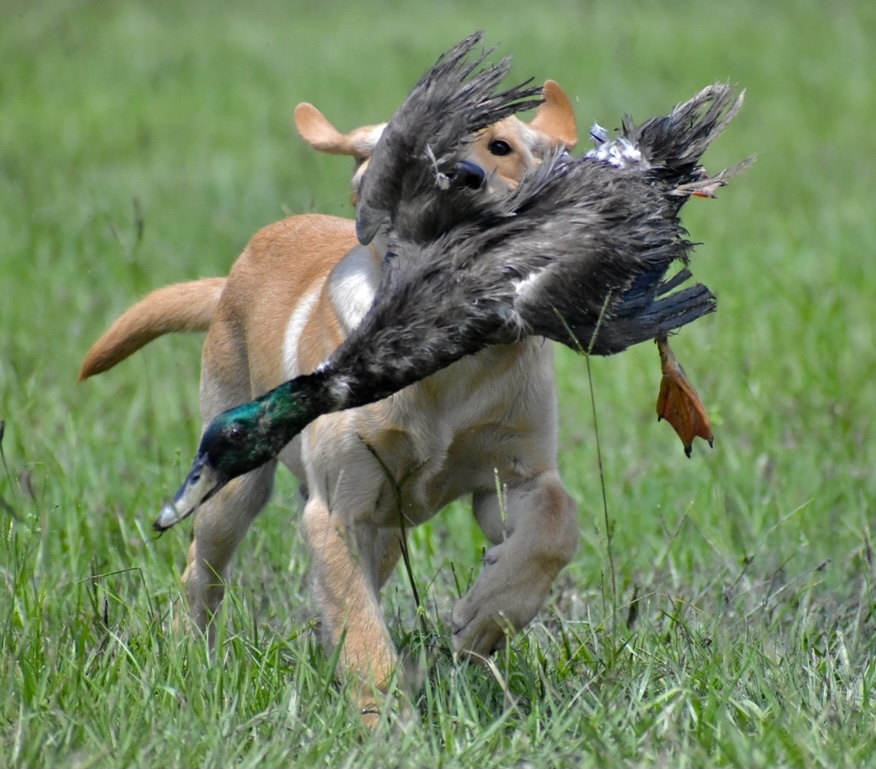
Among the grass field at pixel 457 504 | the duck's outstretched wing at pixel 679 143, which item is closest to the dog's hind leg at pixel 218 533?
the grass field at pixel 457 504

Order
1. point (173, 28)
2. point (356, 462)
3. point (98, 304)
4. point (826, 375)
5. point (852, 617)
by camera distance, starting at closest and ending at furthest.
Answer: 1. point (356, 462)
2. point (852, 617)
3. point (826, 375)
4. point (98, 304)
5. point (173, 28)

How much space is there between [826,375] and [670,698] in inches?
111

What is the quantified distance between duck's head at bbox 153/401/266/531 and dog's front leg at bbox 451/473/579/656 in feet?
1.82

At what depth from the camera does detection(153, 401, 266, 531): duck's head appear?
2.92 m

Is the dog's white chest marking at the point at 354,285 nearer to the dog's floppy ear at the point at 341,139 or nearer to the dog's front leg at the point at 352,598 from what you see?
the dog's floppy ear at the point at 341,139

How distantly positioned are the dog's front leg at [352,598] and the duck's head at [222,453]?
31cm

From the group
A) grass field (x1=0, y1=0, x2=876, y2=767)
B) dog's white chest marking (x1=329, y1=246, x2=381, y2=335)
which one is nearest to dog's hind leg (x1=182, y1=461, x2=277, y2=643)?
grass field (x1=0, y1=0, x2=876, y2=767)

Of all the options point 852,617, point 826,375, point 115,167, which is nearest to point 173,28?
point 115,167

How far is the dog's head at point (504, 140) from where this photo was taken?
3.23 meters

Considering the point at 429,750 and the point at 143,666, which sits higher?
the point at 143,666

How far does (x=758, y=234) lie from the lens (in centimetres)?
802

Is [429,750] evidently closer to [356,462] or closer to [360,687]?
[360,687]

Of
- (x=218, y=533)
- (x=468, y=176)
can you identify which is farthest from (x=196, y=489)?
(x=218, y=533)

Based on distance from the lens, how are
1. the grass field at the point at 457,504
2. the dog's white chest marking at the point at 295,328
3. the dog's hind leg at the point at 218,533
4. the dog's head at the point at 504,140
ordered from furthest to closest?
the dog's hind leg at the point at 218,533 < the dog's white chest marking at the point at 295,328 < the dog's head at the point at 504,140 < the grass field at the point at 457,504
